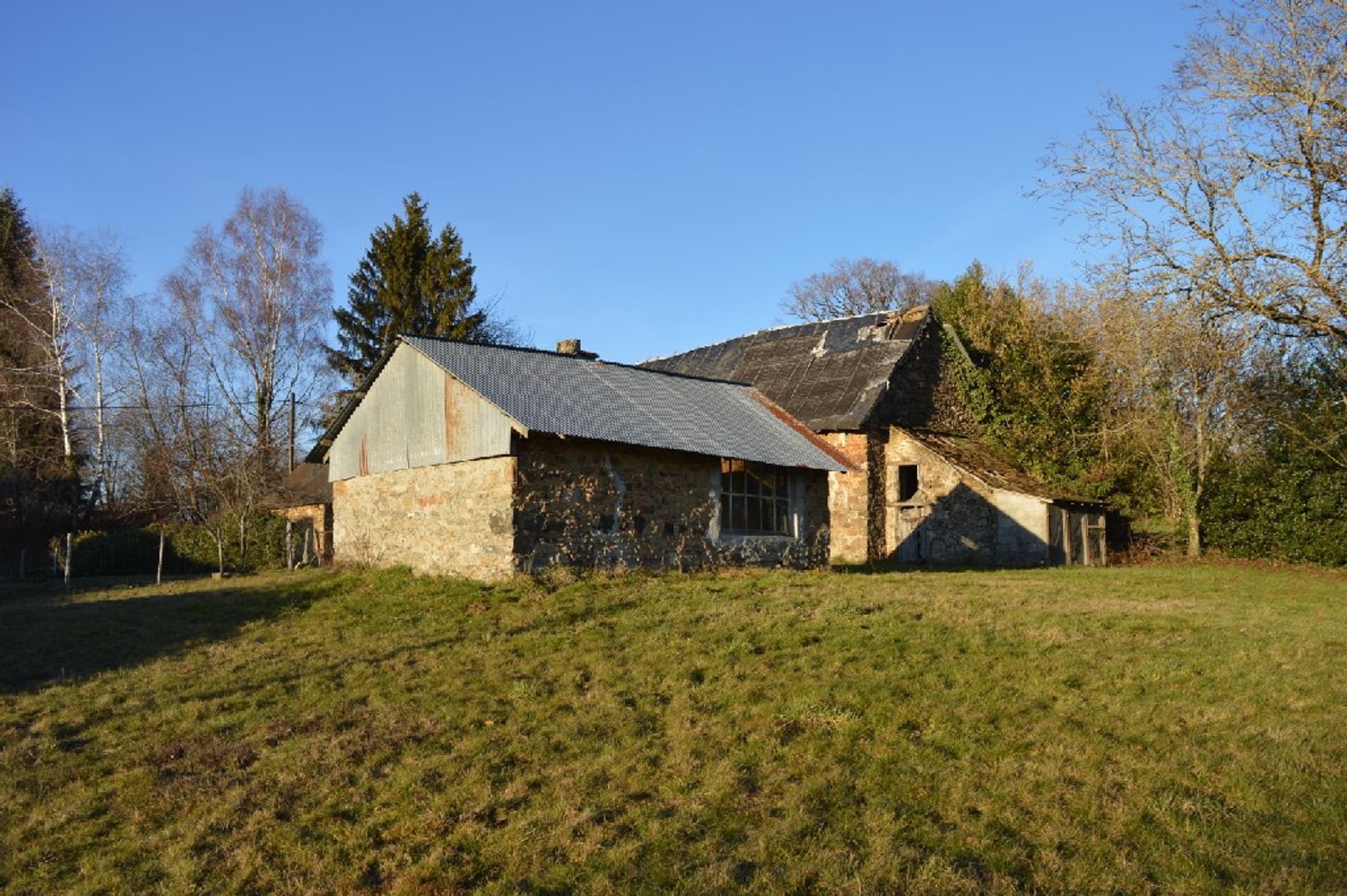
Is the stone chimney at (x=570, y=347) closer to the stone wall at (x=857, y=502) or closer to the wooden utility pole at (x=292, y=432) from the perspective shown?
the stone wall at (x=857, y=502)

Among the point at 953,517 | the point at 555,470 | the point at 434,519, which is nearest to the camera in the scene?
the point at 555,470

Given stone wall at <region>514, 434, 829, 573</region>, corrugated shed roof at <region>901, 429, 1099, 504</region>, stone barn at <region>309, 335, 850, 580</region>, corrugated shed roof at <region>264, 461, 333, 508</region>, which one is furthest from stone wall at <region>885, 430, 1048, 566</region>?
corrugated shed roof at <region>264, 461, 333, 508</region>

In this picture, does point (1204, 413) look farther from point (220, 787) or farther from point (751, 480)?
point (220, 787)

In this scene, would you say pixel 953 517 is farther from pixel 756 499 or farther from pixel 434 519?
pixel 434 519

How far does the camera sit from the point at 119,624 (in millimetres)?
14328

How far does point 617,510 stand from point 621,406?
2.42 metres

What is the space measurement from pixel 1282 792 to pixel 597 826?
15.8ft

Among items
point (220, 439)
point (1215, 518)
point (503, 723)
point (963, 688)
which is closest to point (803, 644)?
point (963, 688)

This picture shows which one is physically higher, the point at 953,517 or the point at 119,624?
the point at 953,517

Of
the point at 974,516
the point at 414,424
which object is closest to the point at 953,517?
the point at 974,516

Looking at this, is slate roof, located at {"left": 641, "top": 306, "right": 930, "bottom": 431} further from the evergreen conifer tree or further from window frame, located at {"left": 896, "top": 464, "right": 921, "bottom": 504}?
the evergreen conifer tree

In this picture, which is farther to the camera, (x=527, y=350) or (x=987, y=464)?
(x=987, y=464)

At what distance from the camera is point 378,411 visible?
18.7 meters

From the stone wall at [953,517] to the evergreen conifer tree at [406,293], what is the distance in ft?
61.0
